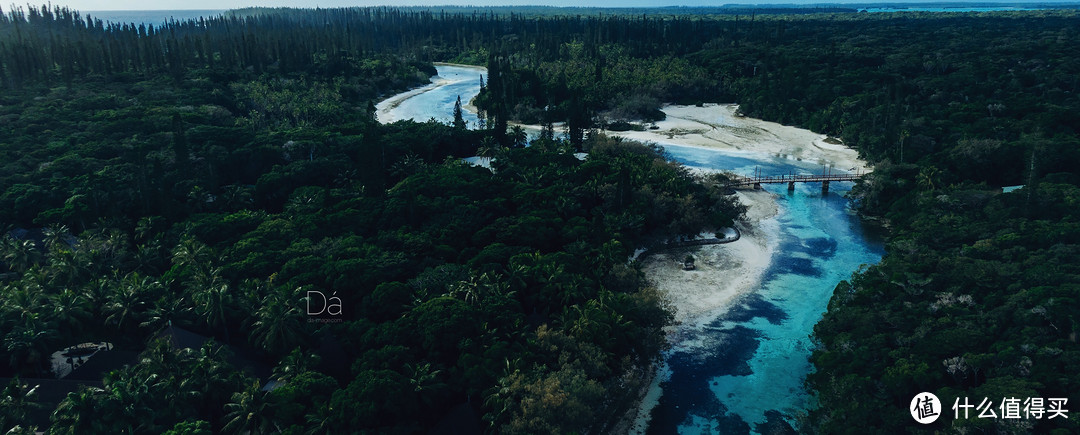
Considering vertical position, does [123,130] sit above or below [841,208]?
above

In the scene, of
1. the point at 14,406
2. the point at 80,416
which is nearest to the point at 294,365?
the point at 80,416

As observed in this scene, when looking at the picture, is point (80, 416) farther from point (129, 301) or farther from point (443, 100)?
point (443, 100)

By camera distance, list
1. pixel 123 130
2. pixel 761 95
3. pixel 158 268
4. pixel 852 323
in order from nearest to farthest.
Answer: pixel 852 323 < pixel 158 268 < pixel 123 130 < pixel 761 95

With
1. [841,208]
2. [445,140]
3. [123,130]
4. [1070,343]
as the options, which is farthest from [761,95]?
[123,130]

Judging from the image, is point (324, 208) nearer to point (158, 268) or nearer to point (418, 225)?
point (418, 225)

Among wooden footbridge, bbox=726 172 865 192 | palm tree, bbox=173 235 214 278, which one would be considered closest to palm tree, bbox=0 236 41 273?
palm tree, bbox=173 235 214 278
